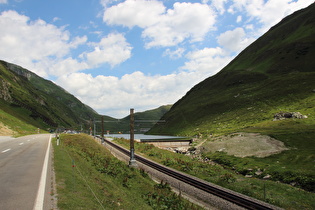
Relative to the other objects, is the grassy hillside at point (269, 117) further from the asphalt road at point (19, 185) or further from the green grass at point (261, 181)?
the asphalt road at point (19, 185)

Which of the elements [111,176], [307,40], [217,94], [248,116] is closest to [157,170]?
[111,176]

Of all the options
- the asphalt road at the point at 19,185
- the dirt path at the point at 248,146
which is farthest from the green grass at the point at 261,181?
the asphalt road at the point at 19,185

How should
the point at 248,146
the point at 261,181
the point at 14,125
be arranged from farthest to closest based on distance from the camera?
the point at 14,125, the point at 248,146, the point at 261,181

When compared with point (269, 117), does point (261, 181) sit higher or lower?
lower

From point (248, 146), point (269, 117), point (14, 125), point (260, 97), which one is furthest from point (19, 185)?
point (260, 97)

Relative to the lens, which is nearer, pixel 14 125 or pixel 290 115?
pixel 290 115

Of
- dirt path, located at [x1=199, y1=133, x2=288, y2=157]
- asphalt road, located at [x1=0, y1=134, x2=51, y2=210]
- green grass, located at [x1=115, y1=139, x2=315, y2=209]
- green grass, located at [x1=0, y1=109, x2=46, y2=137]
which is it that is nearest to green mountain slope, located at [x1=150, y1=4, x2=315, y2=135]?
dirt path, located at [x1=199, y1=133, x2=288, y2=157]

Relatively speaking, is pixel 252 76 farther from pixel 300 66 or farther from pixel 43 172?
pixel 43 172


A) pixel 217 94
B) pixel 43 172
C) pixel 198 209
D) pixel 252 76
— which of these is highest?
pixel 252 76

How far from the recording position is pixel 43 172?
60.2 ft

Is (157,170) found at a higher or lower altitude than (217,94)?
lower

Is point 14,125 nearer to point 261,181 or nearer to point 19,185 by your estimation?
point 19,185

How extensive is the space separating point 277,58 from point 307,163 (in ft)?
591

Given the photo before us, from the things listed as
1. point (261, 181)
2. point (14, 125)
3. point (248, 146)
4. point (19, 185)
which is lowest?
point (261, 181)
